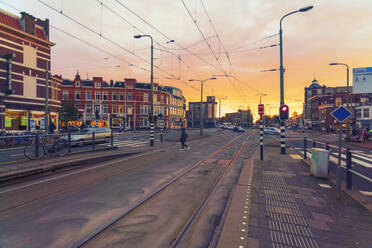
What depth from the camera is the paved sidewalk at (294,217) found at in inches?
137

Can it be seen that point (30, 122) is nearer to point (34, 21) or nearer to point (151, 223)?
point (34, 21)

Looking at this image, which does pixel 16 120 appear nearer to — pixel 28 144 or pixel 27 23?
pixel 27 23

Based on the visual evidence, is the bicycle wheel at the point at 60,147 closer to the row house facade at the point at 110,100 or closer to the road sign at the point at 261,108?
the road sign at the point at 261,108

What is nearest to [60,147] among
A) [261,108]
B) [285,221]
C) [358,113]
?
[285,221]

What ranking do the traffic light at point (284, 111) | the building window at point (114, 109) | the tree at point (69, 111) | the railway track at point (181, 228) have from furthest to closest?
the building window at point (114, 109) → the tree at point (69, 111) → the traffic light at point (284, 111) → the railway track at point (181, 228)

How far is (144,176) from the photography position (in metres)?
7.61

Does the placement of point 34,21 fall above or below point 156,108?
above

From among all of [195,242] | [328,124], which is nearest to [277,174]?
[195,242]

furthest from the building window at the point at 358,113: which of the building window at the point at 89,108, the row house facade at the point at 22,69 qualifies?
the building window at the point at 89,108

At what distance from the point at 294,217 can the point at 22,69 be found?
102 feet

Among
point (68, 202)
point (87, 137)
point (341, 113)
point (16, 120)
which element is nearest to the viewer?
point (68, 202)

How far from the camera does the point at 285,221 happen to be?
165 inches

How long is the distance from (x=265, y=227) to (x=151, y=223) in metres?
2.19

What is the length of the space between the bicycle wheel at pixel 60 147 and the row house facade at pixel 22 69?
15591 mm
